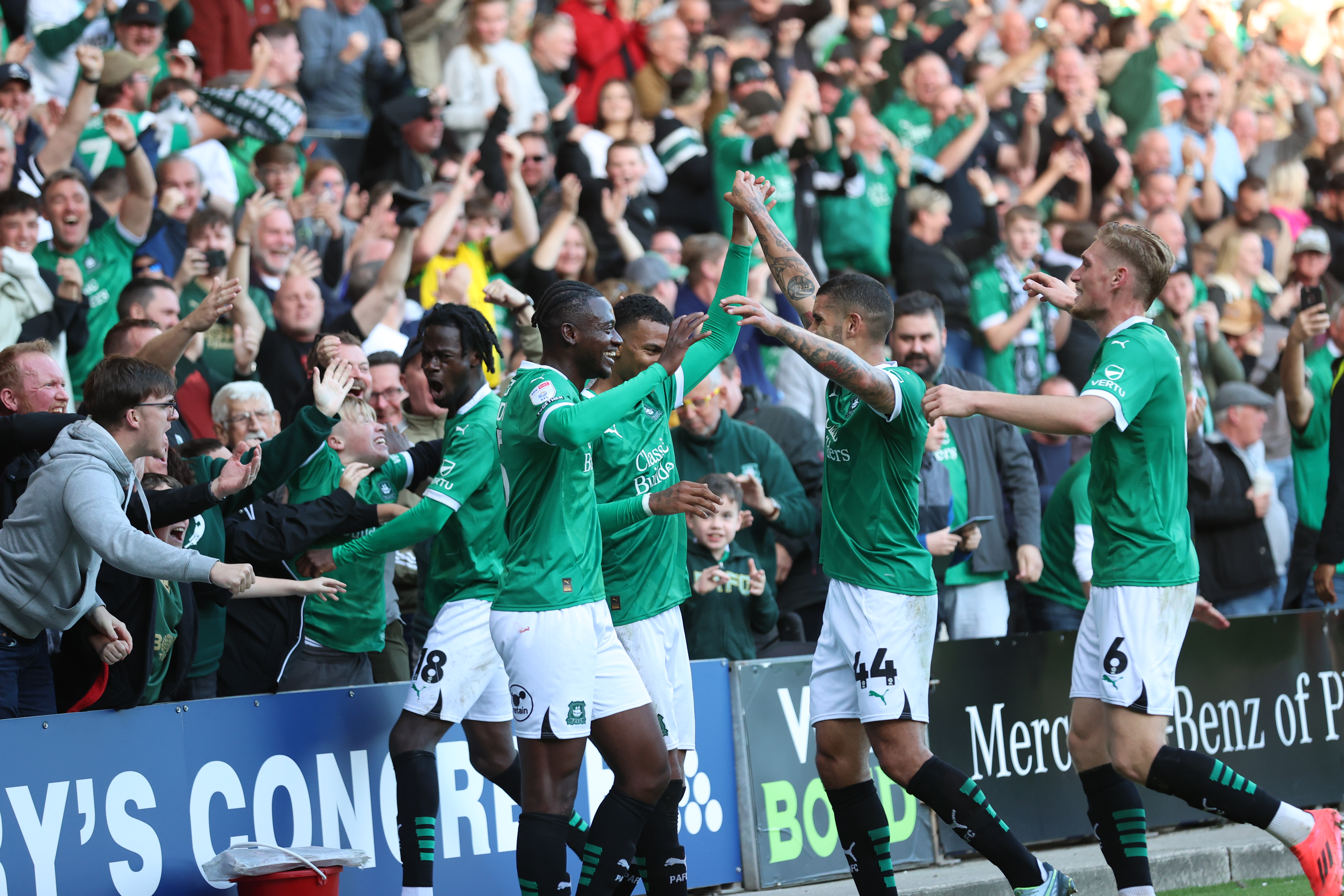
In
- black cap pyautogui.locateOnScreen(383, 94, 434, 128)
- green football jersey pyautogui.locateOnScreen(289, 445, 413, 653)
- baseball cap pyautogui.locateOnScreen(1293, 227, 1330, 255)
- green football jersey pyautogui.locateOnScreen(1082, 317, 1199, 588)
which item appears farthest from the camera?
baseball cap pyautogui.locateOnScreen(1293, 227, 1330, 255)

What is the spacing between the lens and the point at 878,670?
17.7 feet

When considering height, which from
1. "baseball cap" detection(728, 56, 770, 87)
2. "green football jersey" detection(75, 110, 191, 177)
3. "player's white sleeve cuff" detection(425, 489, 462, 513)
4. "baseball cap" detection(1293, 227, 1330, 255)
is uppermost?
"baseball cap" detection(728, 56, 770, 87)

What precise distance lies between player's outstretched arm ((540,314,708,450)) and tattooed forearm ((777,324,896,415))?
33cm

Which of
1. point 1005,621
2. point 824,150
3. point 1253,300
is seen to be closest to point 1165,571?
point 1005,621

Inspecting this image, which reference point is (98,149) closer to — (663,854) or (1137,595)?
(663,854)

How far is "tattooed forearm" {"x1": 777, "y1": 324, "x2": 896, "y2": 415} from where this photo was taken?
5.05m

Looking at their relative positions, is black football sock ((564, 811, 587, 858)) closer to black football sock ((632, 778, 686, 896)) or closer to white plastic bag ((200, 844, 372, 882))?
black football sock ((632, 778, 686, 896))

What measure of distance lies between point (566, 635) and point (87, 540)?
66.6 inches

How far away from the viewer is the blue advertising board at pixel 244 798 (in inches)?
217

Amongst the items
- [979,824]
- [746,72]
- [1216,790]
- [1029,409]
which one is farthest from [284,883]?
[746,72]

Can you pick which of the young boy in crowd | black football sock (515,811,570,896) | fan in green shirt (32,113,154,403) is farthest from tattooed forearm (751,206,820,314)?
fan in green shirt (32,113,154,403)

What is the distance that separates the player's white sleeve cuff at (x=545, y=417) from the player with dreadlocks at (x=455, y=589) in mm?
920

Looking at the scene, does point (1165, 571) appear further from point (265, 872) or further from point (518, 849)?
point (265, 872)

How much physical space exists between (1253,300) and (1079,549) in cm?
631
